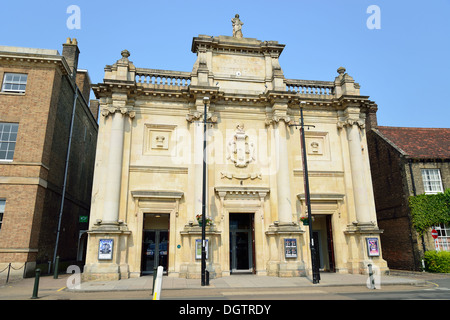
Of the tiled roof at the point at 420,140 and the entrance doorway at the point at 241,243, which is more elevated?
the tiled roof at the point at 420,140

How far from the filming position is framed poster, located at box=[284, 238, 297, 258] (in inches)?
662

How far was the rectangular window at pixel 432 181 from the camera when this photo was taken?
2083cm

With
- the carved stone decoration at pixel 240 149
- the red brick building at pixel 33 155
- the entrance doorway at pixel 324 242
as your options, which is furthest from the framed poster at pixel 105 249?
the entrance doorway at pixel 324 242

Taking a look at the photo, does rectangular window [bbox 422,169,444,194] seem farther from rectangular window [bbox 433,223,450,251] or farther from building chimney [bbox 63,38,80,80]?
building chimney [bbox 63,38,80,80]

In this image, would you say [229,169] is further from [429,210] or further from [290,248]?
[429,210]

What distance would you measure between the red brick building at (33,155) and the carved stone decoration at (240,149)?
35.5ft

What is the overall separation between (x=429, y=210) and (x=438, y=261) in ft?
10.3

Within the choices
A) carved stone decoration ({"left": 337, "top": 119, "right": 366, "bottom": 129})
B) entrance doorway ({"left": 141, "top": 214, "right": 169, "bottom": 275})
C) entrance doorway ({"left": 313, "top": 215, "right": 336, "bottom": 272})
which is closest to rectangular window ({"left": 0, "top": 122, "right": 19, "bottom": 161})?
entrance doorway ({"left": 141, "top": 214, "right": 169, "bottom": 275})

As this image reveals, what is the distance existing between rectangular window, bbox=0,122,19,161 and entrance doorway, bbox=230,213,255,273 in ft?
43.0

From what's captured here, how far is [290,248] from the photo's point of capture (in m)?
16.9

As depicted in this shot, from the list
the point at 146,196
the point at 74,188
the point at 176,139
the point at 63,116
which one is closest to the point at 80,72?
the point at 63,116

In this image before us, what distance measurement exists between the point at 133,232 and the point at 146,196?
2.07m

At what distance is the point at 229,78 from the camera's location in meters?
20.2

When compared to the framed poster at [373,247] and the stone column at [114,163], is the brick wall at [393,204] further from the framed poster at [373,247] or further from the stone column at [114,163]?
the stone column at [114,163]
